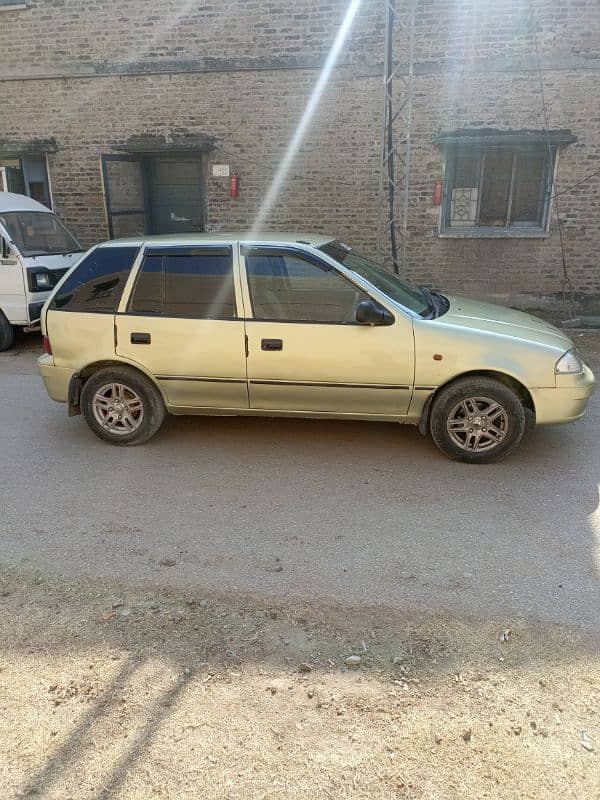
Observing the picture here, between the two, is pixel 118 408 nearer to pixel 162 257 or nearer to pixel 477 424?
pixel 162 257

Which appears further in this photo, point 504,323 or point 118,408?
point 118,408

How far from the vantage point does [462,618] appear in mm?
2914

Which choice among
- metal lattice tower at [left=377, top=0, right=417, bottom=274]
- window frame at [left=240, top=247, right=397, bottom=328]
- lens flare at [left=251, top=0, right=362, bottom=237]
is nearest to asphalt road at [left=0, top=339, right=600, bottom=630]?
window frame at [left=240, top=247, right=397, bottom=328]

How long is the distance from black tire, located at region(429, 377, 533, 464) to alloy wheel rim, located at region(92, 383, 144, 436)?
94.4 inches

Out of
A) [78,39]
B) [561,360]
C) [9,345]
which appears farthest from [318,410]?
[78,39]

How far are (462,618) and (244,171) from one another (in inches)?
359

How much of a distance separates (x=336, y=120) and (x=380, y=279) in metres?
5.97

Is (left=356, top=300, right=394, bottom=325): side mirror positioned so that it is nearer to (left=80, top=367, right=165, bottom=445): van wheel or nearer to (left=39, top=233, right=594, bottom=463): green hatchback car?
(left=39, top=233, right=594, bottom=463): green hatchback car

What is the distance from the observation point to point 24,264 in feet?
25.7

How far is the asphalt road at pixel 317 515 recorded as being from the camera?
3201 millimetres

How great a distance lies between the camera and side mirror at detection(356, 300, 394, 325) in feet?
14.5

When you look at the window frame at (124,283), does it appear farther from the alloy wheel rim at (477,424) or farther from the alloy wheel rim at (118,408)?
the alloy wheel rim at (477,424)

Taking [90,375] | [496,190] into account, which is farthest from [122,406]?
[496,190]

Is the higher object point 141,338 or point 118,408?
point 141,338
